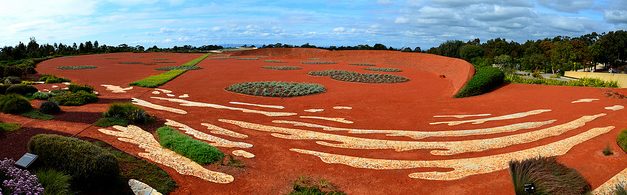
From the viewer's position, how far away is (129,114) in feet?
55.5

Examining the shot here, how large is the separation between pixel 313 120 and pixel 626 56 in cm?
8165

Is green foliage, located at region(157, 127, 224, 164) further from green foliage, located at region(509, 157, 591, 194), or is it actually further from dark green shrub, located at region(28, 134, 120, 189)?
green foliage, located at region(509, 157, 591, 194)

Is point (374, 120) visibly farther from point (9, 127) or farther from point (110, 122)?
point (9, 127)

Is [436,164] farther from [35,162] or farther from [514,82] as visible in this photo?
[514,82]

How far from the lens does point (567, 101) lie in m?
20.8

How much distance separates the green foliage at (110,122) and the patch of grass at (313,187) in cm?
861

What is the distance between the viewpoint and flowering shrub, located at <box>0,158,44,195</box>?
7516 mm

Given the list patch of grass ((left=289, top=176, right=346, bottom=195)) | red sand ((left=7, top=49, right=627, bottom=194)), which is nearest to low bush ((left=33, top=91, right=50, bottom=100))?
red sand ((left=7, top=49, right=627, bottom=194))

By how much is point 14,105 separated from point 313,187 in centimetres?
1398

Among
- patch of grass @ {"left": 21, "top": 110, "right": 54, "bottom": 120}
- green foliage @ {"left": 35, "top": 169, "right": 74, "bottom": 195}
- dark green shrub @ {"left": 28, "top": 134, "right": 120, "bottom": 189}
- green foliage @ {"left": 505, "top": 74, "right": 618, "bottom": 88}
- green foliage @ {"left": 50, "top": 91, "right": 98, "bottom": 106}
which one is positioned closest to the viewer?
green foliage @ {"left": 35, "top": 169, "right": 74, "bottom": 195}

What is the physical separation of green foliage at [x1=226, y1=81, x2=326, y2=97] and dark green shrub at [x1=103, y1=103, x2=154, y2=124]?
1037 cm

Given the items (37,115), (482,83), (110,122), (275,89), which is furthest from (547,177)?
(275,89)

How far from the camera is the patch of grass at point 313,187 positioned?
10.2 metres

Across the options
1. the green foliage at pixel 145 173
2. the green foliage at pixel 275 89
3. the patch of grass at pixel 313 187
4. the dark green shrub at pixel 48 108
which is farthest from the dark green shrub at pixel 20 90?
the patch of grass at pixel 313 187
